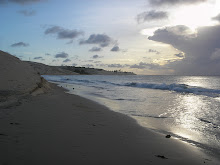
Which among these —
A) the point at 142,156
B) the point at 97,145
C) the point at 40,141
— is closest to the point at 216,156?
the point at 142,156

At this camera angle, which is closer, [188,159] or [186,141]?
[188,159]

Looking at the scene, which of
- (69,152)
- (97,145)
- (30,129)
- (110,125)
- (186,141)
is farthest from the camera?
(110,125)

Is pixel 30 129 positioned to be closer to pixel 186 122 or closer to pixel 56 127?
pixel 56 127

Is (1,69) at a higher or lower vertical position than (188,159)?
higher

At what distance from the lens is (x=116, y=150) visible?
3213 millimetres

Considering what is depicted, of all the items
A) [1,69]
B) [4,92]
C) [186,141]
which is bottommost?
[186,141]

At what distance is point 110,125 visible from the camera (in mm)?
5059

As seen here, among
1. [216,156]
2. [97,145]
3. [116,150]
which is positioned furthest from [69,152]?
[216,156]

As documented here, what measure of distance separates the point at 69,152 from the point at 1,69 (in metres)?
8.64

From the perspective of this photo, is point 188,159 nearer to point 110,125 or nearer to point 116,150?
point 116,150

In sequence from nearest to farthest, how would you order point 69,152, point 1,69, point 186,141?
point 69,152 → point 186,141 → point 1,69

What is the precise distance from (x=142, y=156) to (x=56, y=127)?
2234 mm

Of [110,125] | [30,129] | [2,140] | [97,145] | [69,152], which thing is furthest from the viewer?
[110,125]

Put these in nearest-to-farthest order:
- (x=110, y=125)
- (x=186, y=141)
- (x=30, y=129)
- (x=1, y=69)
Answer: (x=30, y=129) → (x=186, y=141) → (x=110, y=125) → (x=1, y=69)
